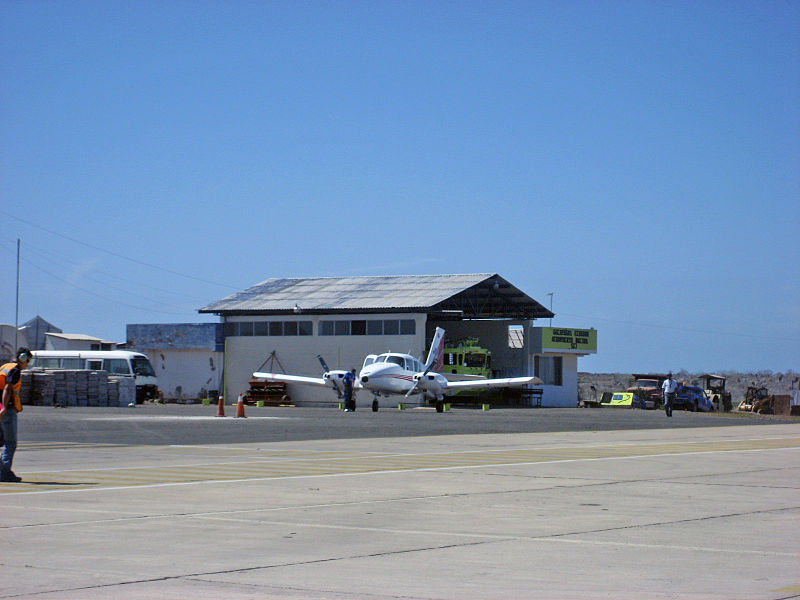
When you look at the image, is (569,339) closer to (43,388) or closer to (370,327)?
(370,327)

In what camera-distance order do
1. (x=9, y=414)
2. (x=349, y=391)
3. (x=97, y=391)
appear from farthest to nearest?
(x=97, y=391), (x=349, y=391), (x=9, y=414)

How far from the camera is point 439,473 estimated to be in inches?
643

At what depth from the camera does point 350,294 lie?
69.2 meters

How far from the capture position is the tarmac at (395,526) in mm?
7449

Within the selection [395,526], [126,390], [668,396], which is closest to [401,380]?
[668,396]

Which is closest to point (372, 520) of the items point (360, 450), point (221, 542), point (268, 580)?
point (221, 542)

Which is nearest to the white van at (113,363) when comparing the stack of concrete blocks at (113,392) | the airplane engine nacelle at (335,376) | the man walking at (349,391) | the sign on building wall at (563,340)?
the stack of concrete blocks at (113,392)

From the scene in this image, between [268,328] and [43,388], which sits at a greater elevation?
[268,328]

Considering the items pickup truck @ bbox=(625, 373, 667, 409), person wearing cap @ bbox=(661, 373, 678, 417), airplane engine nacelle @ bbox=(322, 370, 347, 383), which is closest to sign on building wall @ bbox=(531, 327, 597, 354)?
pickup truck @ bbox=(625, 373, 667, 409)

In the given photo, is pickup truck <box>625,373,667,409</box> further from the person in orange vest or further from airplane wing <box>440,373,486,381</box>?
the person in orange vest

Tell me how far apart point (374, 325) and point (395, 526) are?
5520cm

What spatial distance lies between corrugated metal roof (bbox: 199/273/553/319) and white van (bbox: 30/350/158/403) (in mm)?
8173

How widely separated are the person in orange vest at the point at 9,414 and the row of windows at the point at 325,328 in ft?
164

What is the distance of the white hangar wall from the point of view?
212 feet
